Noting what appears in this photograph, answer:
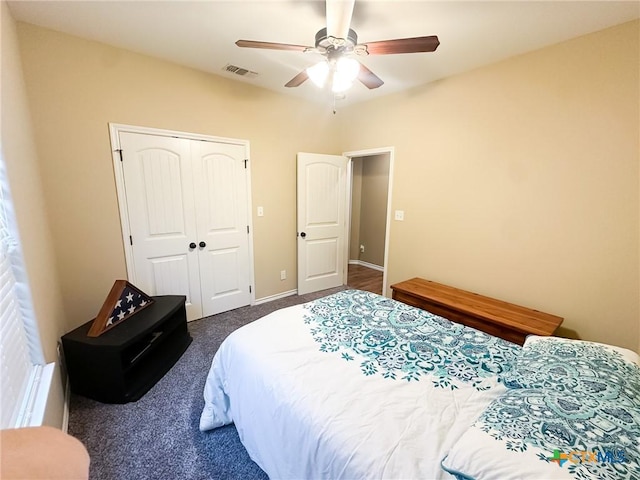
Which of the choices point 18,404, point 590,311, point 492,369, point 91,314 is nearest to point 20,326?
point 18,404

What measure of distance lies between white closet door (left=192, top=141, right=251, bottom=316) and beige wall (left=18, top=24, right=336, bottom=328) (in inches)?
10.3

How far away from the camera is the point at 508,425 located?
0.89 m

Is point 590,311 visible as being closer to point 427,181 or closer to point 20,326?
point 427,181

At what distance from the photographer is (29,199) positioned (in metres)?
1.66

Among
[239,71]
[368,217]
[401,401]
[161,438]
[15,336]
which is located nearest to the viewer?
[401,401]

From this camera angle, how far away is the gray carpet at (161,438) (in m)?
1.44

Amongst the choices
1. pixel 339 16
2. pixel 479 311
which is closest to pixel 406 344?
pixel 479 311

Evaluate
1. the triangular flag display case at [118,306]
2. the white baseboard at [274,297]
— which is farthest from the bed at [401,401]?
the white baseboard at [274,297]

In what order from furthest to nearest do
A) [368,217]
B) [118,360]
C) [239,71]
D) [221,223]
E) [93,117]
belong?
[368,217], [221,223], [239,71], [93,117], [118,360]

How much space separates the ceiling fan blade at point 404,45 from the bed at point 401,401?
63.7 inches

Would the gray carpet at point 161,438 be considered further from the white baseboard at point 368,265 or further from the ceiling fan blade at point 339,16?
the white baseboard at point 368,265

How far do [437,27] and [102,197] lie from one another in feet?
9.68

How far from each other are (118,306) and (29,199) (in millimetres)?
893

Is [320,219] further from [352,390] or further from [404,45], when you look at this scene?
[352,390]
